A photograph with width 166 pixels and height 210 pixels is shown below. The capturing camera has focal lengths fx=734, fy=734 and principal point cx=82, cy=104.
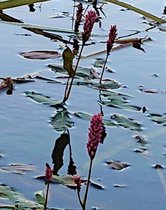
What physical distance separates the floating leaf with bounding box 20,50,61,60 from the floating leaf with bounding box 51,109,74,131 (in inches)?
21.5

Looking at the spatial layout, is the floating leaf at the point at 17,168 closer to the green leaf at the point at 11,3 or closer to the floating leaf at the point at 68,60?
the green leaf at the point at 11,3

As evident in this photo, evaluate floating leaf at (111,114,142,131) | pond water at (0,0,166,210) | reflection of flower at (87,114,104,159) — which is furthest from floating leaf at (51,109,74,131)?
reflection of flower at (87,114,104,159)

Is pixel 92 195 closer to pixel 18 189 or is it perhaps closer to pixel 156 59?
pixel 18 189

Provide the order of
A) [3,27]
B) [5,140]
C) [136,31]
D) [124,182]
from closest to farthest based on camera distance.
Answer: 1. [124,182]
2. [5,140]
3. [3,27]
4. [136,31]

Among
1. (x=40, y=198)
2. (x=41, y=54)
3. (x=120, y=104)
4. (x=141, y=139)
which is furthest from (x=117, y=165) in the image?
(x=41, y=54)

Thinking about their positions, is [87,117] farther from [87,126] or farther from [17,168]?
[17,168]

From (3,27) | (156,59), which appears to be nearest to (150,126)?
(156,59)

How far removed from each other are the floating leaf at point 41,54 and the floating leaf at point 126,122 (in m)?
0.59

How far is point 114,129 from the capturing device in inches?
72.8

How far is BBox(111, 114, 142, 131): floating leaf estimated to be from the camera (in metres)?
1.87

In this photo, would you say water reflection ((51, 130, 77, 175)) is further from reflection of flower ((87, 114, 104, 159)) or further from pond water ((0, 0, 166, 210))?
reflection of flower ((87, 114, 104, 159))

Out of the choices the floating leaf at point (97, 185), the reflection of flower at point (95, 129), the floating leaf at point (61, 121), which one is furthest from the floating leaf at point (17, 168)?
the reflection of flower at point (95, 129)

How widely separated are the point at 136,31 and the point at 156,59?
503mm

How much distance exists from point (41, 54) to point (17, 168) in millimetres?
1004
